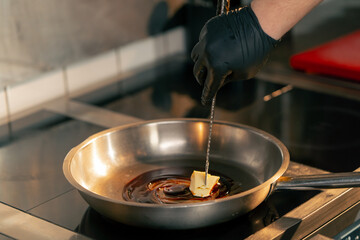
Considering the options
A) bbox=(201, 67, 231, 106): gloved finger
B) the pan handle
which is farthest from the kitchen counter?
bbox=(201, 67, 231, 106): gloved finger

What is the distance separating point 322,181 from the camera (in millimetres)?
871

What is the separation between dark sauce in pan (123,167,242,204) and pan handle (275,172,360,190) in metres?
0.09

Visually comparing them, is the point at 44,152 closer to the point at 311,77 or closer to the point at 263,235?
the point at 263,235

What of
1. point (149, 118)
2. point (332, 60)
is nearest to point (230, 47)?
point (149, 118)

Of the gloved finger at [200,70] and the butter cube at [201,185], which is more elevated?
the gloved finger at [200,70]

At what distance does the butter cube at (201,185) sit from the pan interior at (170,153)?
2.8 inches

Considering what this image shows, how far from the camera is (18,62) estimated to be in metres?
1.33

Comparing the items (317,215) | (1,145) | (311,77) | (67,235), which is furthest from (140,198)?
(311,77)

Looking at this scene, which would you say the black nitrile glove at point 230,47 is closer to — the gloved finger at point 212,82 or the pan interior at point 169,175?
the gloved finger at point 212,82

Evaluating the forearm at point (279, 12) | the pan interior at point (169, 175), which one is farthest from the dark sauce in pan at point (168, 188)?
the forearm at point (279, 12)

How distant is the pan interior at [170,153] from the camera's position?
3.21ft

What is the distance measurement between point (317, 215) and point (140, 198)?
0.88 ft

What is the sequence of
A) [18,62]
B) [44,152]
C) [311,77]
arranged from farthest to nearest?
[311,77] → [18,62] → [44,152]

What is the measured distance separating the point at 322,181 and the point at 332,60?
72 cm
